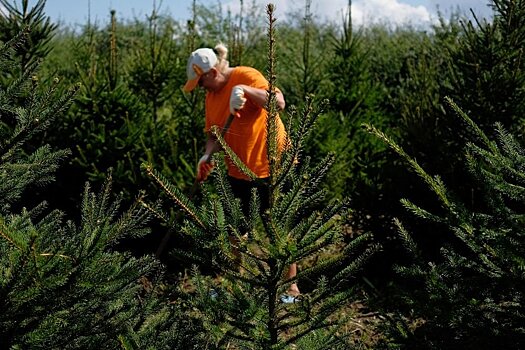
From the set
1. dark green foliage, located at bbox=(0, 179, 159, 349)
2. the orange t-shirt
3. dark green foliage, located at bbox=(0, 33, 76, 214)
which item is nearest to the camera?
dark green foliage, located at bbox=(0, 179, 159, 349)

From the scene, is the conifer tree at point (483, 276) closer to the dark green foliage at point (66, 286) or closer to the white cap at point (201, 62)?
the dark green foliage at point (66, 286)

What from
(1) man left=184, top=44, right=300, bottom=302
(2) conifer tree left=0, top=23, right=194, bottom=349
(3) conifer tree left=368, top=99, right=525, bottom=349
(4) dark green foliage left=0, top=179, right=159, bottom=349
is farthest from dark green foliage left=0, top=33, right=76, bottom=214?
(1) man left=184, top=44, right=300, bottom=302

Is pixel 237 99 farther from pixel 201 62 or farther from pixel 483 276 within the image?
pixel 483 276

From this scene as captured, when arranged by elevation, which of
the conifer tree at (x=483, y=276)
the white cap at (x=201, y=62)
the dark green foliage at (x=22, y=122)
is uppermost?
the white cap at (x=201, y=62)

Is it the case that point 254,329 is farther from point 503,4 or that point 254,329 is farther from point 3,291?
point 503,4

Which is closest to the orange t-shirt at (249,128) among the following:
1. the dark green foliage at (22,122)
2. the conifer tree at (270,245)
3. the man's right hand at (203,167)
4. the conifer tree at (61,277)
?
the man's right hand at (203,167)

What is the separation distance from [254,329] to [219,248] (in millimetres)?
281

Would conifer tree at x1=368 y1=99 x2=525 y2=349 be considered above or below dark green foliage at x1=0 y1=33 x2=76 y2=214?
below

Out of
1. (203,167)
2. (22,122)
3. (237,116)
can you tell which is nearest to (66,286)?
(22,122)

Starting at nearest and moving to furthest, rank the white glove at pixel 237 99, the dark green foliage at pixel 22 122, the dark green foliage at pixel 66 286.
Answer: the dark green foliage at pixel 66 286, the dark green foliage at pixel 22 122, the white glove at pixel 237 99

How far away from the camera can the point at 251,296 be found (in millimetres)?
2002

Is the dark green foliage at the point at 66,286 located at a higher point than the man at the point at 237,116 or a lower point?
lower

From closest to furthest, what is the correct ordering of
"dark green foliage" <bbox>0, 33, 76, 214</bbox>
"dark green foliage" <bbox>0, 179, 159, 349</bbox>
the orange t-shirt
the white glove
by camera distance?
"dark green foliage" <bbox>0, 179, 159, 349</bbox> → "dark green foliage" <bbox>0, 33, 76, 214</bbox> → the white glove → the orange t-shirt

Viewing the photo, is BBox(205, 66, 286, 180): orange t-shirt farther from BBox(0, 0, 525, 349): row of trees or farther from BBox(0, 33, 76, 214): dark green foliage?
BBox(0, 33, 76, 214): dark green foliage
